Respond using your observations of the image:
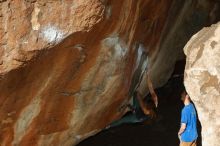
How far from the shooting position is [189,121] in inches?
247

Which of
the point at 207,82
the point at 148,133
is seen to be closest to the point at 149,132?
the point at 148,133

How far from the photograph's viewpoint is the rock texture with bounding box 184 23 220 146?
17.9ft

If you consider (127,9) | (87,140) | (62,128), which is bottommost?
(87,140)

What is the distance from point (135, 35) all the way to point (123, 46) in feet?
1.43

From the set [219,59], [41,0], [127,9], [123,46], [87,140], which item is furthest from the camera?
[87,140]

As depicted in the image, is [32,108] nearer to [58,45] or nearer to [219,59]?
[58,45]

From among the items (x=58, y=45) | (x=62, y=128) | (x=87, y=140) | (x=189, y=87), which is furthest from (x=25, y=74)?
(x=87, y=140)

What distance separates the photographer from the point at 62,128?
648cm

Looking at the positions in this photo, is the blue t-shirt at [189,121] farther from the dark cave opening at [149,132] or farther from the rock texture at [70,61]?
the dark cave opening at [149,132]

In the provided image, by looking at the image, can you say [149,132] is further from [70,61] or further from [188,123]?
[70,61]

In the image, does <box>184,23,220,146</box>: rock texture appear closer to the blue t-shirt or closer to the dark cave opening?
the blue t-shirt

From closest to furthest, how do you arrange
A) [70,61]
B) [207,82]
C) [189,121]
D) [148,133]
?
[207,82] < [70,61] < [189,121] < [148,133]

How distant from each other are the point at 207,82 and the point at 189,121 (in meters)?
0.87

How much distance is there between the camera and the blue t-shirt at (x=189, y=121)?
625 cm
